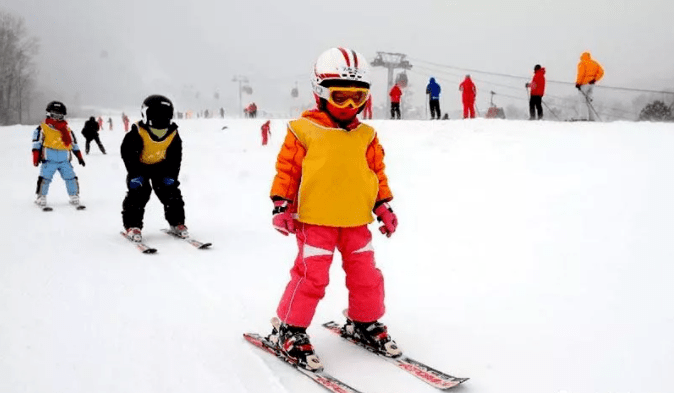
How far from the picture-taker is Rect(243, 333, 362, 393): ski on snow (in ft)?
9.01

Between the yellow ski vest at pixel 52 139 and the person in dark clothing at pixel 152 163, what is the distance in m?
3.37

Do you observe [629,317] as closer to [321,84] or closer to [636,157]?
[321,84]

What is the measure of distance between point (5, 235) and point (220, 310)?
451 centimetres

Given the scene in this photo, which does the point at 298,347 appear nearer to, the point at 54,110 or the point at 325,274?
the point at 325,274

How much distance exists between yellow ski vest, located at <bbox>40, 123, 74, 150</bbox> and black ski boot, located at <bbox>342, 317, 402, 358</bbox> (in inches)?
307

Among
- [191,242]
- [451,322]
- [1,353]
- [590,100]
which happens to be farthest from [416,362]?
[590,100]

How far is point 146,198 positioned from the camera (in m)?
6.86

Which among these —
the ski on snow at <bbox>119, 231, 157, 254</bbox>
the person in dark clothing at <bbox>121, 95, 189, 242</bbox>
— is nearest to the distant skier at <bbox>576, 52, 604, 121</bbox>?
the person in dark clothing at <bbox>121, 95, 189, 242</bbox>

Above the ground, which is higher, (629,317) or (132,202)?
(132,202)

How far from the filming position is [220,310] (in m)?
4.09

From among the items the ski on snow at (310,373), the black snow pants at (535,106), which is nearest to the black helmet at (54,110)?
the ski on snow at (310,373)

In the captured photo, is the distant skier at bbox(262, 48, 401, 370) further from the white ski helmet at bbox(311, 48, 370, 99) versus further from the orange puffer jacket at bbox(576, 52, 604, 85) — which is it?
the orange puffer jacket at bbox(576, 52, 604, 85)

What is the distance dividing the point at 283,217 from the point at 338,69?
94 centimetres

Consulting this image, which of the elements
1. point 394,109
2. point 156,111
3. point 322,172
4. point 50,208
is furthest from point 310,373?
point 394,109
